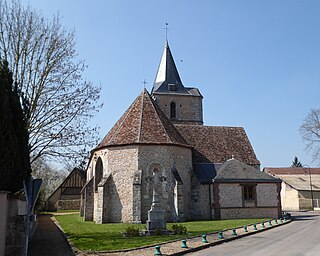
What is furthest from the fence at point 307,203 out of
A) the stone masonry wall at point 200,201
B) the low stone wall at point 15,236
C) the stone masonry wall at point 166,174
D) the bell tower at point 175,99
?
the low stone wall at point 15,236

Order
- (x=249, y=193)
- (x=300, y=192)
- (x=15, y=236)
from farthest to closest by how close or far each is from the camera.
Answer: (x=300, y=192) → (x=249, y=193) → (x=15, y=236)

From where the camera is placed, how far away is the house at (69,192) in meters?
42.1

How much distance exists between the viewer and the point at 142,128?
23047 millimetres

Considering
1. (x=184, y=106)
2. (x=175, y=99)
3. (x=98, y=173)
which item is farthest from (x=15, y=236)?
(x=184, y=106)

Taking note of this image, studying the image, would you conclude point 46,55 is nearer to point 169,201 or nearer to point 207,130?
point 169,201

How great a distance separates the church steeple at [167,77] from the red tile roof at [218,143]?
29.8 feet

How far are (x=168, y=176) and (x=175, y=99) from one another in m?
17.2

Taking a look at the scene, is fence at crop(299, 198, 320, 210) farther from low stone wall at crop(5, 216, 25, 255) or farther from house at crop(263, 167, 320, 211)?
low stone wall at crop(5, 216, 25, 255)

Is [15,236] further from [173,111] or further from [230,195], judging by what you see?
[173,111]

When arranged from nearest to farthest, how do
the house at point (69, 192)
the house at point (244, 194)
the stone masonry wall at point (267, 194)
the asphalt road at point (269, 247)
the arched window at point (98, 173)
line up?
the asphalt road at point (269, 247), the house at point (244, 194), the arched window at point (98, 173), the stone masonry wall at point (267, 194), the house at point (69, 192)

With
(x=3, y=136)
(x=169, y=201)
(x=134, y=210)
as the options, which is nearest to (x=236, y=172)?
(x=169, y=201)

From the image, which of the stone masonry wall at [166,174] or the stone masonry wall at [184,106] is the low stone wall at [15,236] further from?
the stone masonry wall at [184,106]

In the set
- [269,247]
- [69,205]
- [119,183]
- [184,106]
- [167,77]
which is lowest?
[69,205]

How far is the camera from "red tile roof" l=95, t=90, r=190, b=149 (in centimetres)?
2241
